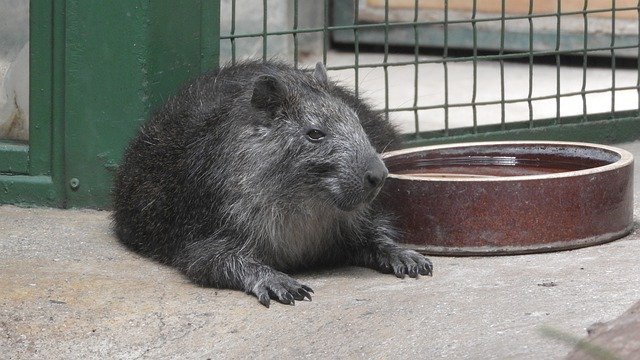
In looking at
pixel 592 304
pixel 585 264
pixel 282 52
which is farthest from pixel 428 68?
pixel 592 304

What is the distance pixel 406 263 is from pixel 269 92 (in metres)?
0.89

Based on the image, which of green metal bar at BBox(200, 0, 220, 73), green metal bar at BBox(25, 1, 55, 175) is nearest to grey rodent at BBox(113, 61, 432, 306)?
green metal bar at BBox(200, 0, 220, 73)

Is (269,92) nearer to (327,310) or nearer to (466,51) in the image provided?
Result: (327,310)

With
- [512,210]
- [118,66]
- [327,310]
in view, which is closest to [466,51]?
[118,66]

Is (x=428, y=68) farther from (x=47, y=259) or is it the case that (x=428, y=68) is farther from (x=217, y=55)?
(x=47, y=259)

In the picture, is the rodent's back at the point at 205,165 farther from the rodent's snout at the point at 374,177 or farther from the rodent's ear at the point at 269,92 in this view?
the rodent's snout at the point at 374,177

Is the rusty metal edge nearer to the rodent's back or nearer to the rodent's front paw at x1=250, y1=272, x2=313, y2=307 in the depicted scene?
the rodent's back

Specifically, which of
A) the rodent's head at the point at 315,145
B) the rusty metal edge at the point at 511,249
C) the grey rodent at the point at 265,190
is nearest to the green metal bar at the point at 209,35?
the grey rodent at the point at 265,190

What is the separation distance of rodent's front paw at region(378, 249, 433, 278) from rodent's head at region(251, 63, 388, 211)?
0.39m

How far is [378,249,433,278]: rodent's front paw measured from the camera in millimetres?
4938

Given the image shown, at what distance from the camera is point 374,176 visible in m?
4.67

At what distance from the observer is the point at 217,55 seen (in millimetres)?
6090

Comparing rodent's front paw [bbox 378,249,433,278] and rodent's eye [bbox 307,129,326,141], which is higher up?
rodent's eye [bbox 307,129,326,141]

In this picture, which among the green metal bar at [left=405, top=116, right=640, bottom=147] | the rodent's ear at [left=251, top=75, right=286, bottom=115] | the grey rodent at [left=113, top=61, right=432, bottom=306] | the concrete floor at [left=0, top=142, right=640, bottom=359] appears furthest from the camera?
the green metal bar at [left=405, top=116, right=640, bottom=147]
